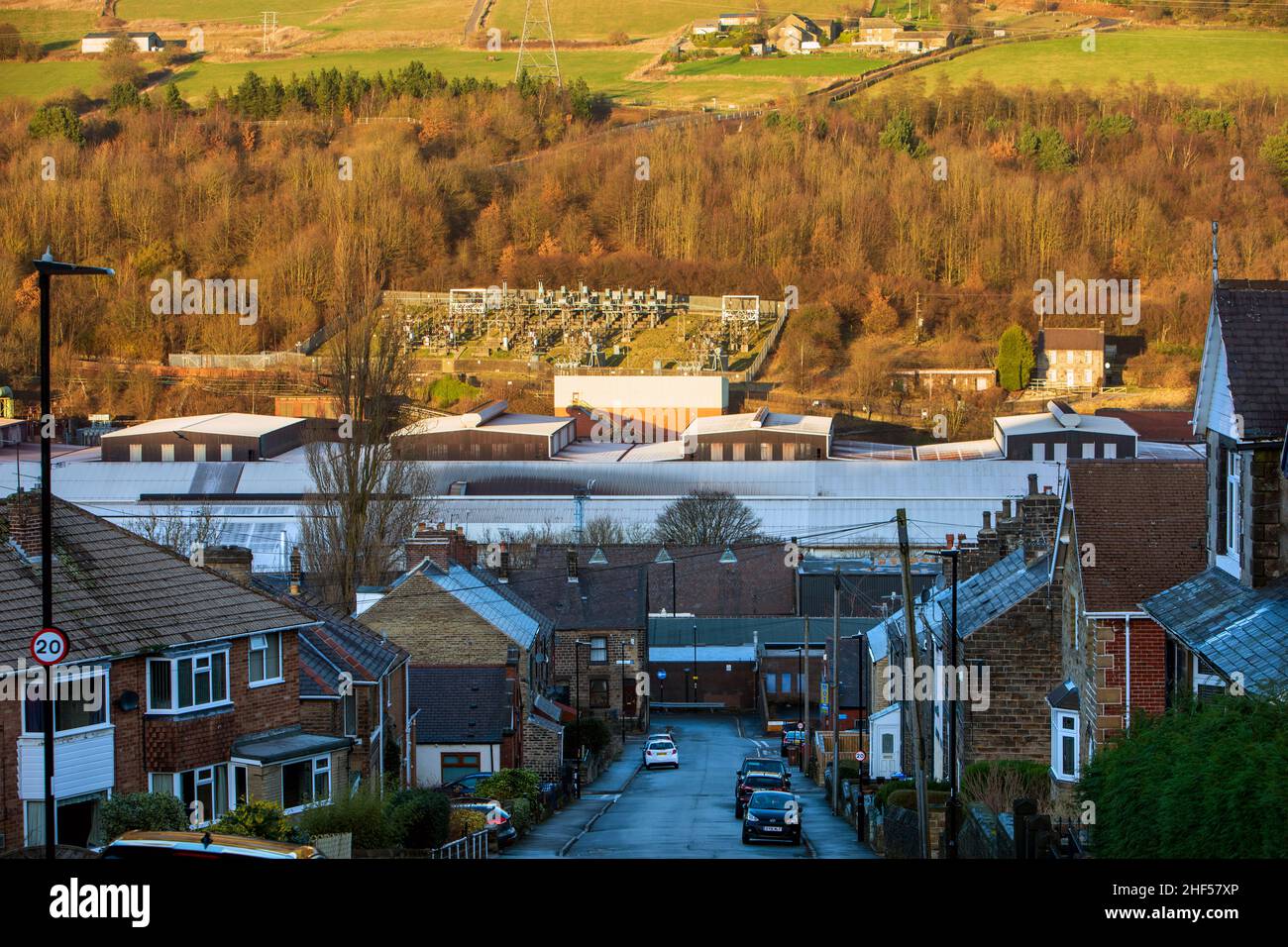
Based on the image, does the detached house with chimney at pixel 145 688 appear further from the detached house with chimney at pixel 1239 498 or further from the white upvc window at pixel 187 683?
the detached house with chimney at pixel 1239 498

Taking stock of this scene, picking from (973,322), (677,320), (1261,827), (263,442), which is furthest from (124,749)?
(973,322)

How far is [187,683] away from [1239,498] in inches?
552

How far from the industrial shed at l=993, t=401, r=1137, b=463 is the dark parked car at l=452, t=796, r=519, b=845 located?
61044mm

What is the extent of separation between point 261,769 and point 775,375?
11171 cm

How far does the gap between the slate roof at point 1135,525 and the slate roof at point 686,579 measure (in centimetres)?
3608

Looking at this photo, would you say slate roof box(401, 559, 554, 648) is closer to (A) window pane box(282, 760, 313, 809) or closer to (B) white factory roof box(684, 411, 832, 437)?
(A) window pane box(282, 760, 313, 809)

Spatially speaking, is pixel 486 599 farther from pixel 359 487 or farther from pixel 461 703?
pixel 359 487

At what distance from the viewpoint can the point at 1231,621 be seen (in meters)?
15.2

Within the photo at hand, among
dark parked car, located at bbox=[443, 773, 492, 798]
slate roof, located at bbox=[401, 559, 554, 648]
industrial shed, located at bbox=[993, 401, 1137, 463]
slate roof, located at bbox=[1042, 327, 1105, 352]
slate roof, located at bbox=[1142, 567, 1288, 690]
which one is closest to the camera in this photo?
slate roof, located at bbox=[1142, 567, 1288, 690]

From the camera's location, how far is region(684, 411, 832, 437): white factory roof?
307 ft

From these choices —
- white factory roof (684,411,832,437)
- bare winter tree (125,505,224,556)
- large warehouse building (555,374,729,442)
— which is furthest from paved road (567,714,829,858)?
large warehouse building (555,374,729,442)

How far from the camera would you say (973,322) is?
5920 inches

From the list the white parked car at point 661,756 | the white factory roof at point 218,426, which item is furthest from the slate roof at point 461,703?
the white factory roof at point 218,426
